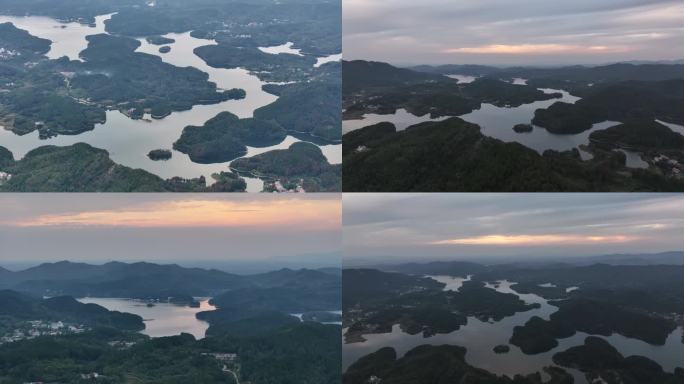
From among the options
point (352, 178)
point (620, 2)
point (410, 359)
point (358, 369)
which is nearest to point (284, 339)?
point (358, 369)

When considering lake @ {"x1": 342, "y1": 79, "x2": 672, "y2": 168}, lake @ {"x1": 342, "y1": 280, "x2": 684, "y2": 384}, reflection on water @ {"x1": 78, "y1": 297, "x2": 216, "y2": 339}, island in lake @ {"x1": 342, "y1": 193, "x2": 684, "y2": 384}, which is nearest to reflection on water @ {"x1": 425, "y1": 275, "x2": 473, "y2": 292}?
island in lake @ {"x1": 342, "y1": 193, "x2": 684, "y2": 384}

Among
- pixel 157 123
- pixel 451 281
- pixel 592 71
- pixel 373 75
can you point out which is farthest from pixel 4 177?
pixel 592 71

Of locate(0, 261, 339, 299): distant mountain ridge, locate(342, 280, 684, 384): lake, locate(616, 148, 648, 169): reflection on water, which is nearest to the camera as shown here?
locate(616, 148, 648, 169): reflection on water

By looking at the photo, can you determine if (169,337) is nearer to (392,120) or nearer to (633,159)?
(392,120)

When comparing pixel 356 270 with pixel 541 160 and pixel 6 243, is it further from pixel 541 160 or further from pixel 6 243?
pixel 6 243

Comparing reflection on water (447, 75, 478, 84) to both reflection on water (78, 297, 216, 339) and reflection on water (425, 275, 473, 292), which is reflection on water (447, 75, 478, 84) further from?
reflection on water (78, 297, 216, 339)

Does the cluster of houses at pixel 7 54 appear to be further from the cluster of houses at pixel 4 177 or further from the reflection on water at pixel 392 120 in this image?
the reflection on water at pixel 392 120
